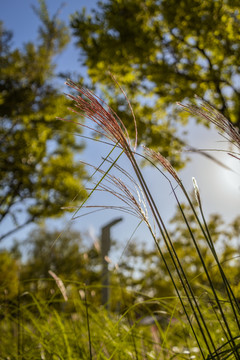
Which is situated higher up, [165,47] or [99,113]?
[165,47]

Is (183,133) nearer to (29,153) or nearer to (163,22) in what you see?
(163,22)

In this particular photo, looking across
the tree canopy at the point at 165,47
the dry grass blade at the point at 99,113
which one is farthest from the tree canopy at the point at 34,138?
the dry grass blade at the point at 99,113

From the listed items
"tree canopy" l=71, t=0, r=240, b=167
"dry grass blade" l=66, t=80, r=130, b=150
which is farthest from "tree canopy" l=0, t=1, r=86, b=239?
"dry grass blade" l=66, t=80, r=130, b=150

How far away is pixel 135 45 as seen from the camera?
4242mm

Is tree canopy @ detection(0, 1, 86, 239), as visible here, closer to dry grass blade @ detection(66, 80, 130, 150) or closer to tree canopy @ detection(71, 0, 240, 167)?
tree canopy @ detection(71, 0, 240, 167)

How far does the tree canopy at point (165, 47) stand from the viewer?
12.7 ft

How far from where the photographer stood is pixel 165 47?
457cm

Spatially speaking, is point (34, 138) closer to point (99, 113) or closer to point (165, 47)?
point (165, 47)

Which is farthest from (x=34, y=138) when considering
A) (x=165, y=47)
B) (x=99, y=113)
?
(x=99, y=113)

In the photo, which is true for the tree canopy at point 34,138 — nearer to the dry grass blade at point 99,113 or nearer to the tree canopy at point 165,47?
the tree canopy at point 165,47

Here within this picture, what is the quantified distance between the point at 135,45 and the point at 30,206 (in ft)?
14.1

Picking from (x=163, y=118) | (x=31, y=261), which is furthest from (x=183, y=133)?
(x=31, y=261)

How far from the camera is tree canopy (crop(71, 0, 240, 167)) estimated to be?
3.88m

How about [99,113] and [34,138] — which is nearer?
[99,113]
